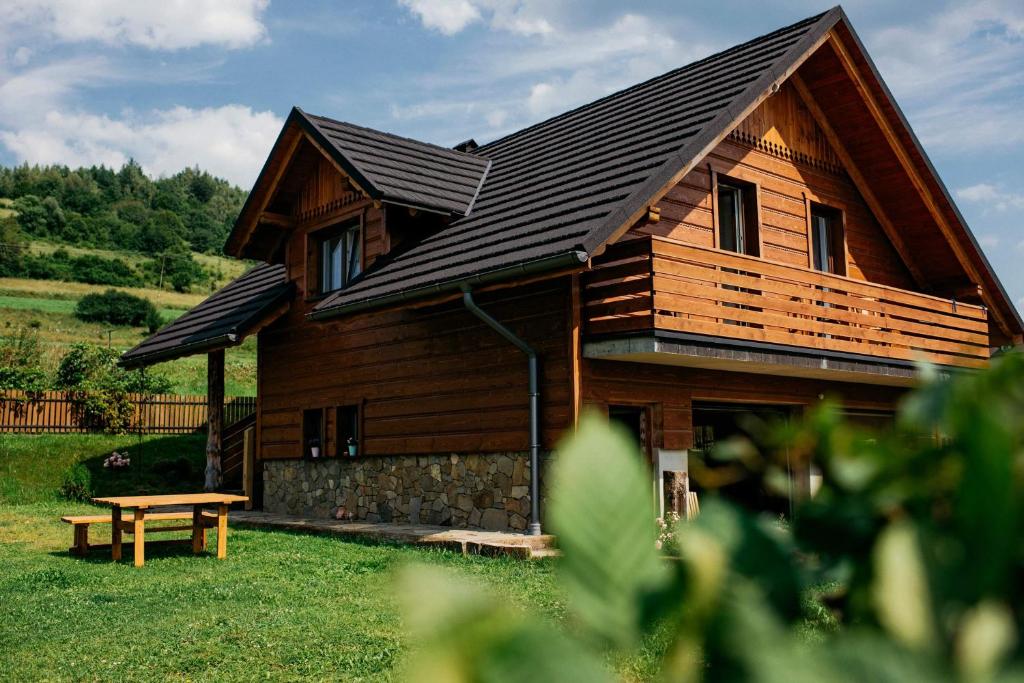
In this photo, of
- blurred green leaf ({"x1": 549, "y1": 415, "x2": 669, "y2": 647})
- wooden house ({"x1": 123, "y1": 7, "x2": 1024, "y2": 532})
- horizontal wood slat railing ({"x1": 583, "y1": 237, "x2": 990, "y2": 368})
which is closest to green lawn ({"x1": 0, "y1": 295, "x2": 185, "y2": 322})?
wooden house ({"x1": 123, "y1": 7, "x2": 1024, "y2": 532})

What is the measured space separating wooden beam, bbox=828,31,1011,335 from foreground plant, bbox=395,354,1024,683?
13491mm

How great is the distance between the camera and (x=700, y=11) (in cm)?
1156

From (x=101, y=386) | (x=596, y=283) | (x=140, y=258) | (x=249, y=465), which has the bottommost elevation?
(x=249, y=465)

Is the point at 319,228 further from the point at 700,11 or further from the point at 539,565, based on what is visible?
the point at 539,565

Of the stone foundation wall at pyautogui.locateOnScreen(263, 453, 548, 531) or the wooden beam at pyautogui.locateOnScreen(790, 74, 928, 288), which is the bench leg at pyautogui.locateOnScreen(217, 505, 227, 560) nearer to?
the stone foundation wall at pyautogui.locateOnScreen(263, 453, 548, 531)

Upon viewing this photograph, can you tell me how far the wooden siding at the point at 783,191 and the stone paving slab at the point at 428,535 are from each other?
403 cm

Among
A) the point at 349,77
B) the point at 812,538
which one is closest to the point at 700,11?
the point at 349,77

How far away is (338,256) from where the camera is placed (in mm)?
15203

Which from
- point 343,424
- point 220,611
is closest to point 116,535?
point 220,611

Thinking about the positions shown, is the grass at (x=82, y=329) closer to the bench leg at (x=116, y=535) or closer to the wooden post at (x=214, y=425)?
the wooden post at (x=214, y=425)

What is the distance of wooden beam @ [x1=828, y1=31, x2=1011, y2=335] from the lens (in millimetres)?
13008

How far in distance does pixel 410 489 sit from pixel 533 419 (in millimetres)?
2979

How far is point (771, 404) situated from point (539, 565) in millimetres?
5653

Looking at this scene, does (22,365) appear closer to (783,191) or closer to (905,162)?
(783,191)
